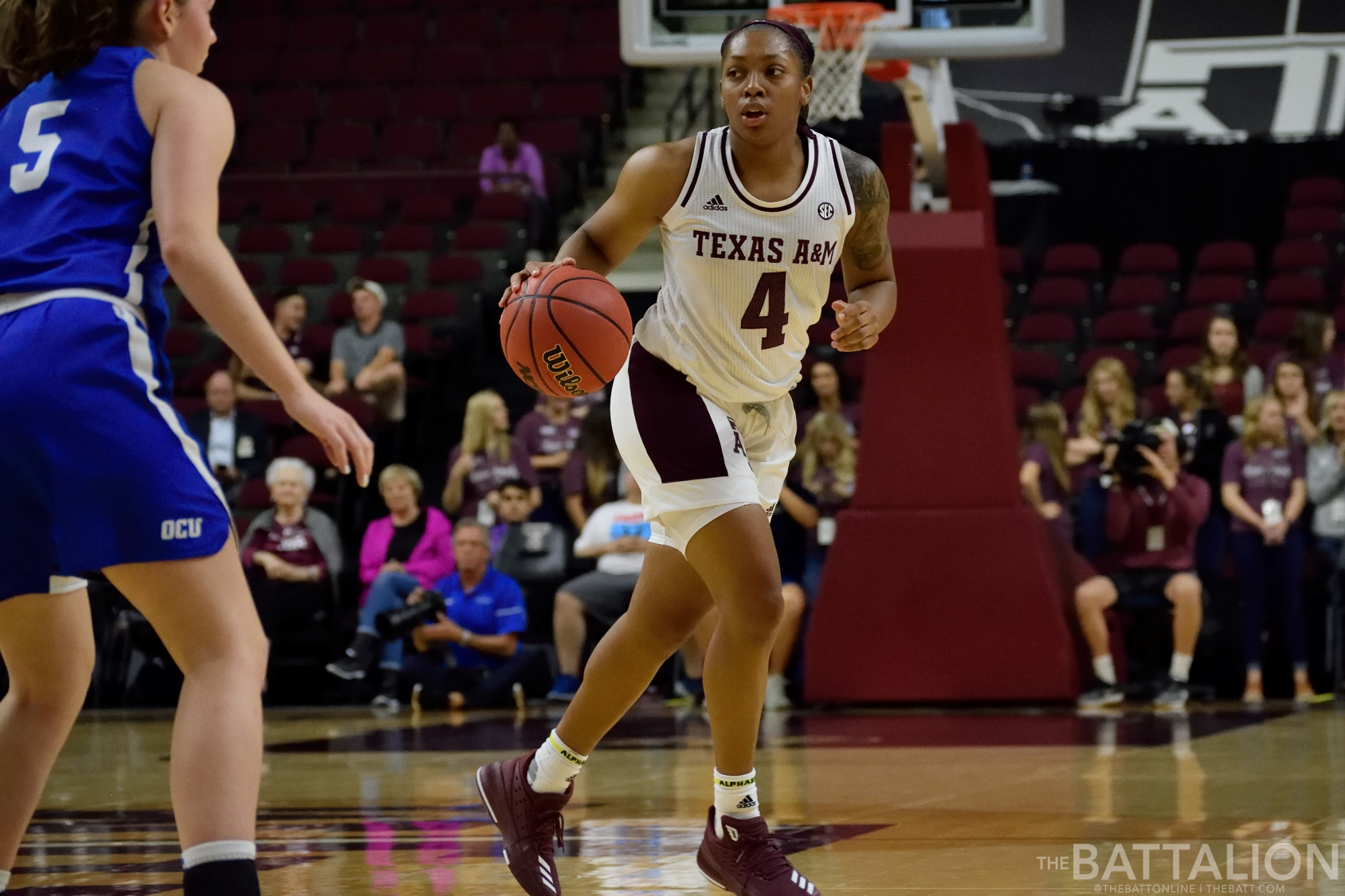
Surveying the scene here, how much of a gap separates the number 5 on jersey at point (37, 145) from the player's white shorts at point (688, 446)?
1.56 metres

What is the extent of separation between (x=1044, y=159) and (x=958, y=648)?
7.36 m

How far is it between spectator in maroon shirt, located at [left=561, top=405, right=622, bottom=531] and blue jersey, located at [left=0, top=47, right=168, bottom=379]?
7.62m

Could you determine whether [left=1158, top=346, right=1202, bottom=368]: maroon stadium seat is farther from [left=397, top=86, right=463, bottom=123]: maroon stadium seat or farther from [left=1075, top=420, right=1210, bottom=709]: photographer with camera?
[left=397, top=86, right=463, bottom=123]: maroon stadium seat

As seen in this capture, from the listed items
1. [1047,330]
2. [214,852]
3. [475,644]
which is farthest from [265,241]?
[214,852]

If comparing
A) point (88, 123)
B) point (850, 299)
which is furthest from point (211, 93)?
point (850, 299)

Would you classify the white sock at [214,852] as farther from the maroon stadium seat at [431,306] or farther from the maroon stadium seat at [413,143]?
the maroon stadium seat at [413,143]

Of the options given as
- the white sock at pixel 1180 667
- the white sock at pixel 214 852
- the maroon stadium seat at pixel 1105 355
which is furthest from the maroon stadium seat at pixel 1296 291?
the white sock at pixel 214 852

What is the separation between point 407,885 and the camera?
4199 mm

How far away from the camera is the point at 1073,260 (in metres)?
14.4

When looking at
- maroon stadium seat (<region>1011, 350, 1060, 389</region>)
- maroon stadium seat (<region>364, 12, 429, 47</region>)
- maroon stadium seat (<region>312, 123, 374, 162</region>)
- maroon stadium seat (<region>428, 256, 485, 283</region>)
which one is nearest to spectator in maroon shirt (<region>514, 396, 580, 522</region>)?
maroon stadium seat (<region>428, 256, 485, 283</region>)

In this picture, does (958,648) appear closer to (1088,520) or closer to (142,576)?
(1088,520)

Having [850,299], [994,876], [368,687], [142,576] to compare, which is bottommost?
[368,687]

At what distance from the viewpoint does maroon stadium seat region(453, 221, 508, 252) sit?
14.3 meters

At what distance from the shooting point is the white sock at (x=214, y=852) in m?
2.76
